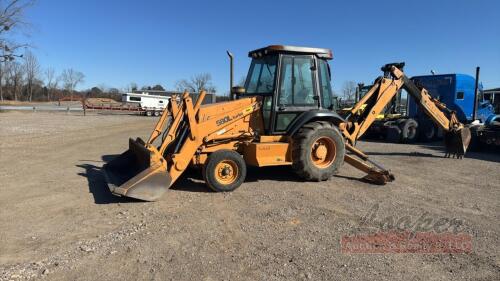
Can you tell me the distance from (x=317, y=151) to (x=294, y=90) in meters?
1.31

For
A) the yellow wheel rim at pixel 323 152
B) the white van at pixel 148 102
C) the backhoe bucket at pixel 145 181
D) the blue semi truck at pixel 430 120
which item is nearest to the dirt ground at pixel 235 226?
the backhoe bucket at pixel 145 181

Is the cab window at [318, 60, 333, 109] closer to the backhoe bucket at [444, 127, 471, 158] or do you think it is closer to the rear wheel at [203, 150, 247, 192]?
the rear wheel at [203, 150, 247, 192]

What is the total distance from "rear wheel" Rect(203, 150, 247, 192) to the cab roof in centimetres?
219

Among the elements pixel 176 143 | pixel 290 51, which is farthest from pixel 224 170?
pixel 290 51

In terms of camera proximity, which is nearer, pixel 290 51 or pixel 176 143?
pixel 176 143

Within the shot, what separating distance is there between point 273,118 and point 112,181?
321cm

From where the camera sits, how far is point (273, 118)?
Result: 24.8 ft

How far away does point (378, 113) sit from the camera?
30.6 ft

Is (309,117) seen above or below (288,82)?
below

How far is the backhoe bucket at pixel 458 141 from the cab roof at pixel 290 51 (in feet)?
18.5

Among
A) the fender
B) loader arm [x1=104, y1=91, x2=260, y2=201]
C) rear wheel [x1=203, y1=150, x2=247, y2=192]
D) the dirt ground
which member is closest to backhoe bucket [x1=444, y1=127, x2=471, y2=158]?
the dirt ground

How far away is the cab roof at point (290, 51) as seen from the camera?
7457 millimetres

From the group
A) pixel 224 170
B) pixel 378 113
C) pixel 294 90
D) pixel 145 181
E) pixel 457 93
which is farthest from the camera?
pixel 457 93

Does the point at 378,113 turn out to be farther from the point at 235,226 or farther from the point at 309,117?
the point at 235,226
